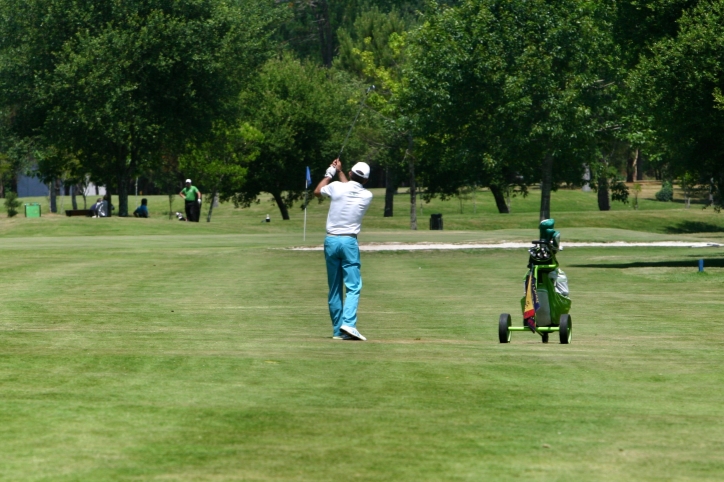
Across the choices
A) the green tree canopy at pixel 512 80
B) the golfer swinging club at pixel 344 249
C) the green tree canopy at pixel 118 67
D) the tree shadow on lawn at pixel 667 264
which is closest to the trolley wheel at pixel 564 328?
the golfer swinging club at pixel 344 249

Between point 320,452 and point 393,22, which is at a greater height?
point 393,22

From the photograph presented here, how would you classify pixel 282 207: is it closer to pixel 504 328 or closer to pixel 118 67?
pixel 118 67

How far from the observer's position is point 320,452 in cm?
826

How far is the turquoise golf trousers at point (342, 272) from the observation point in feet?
51.0

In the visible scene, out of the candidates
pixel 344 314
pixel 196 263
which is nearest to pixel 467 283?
pixel 196 263

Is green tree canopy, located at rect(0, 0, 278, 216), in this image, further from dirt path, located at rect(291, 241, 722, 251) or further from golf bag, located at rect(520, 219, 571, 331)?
golf bag, located at rect(520, 219, 571, 331)

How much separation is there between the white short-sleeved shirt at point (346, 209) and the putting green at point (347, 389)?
138 centimetres

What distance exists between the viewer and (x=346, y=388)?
1094cm

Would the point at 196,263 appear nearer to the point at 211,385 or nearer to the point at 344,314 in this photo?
the point at 344,314

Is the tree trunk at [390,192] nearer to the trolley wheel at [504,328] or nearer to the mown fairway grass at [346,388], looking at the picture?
the mown fairway grass at [346,388]

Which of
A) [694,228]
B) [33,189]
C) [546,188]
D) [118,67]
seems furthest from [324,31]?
[118,67]

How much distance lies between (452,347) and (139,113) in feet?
165

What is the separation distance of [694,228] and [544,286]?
6446 cm

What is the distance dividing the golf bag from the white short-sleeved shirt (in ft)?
6.94
